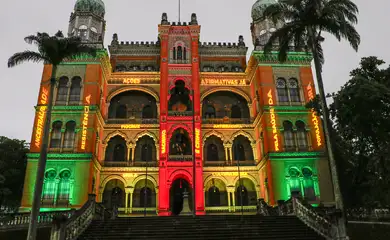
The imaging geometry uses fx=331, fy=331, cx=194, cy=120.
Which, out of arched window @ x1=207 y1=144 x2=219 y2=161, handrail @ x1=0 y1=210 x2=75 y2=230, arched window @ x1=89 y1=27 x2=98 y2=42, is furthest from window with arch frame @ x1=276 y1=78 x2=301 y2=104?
handrail @ x1=0 y1=210 x2=75 y2=230

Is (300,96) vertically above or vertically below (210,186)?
above

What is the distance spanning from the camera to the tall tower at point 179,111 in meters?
31.1

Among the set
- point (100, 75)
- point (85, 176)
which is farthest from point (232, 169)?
point (100, 75)

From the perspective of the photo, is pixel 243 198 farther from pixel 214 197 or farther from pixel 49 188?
pixel 49 188

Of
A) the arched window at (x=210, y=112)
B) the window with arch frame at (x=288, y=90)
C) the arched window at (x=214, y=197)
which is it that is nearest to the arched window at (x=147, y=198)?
the arched window at (x=214, y=197)

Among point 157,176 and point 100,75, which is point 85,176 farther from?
point 100,75

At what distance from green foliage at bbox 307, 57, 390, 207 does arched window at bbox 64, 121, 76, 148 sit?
68.7ft

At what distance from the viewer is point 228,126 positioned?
34.4 metres

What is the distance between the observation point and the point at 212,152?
34938mm

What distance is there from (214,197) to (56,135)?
16220 millimetres

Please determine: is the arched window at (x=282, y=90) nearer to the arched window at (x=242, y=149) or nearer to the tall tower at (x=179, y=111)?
the arched window at (x=242, y=149)

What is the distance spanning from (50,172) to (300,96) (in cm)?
2415

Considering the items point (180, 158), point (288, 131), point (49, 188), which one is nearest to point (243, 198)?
point (180, 158)

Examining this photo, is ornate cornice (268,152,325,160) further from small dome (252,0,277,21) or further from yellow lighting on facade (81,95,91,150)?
small dome (252,0,277,21)
